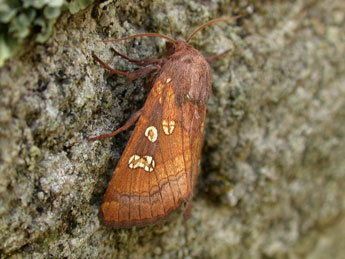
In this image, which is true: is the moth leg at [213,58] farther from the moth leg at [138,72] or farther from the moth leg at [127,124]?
the moth leg at [127,124]

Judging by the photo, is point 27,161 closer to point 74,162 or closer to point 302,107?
point 74,162

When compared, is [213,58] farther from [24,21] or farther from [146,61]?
[24,21]

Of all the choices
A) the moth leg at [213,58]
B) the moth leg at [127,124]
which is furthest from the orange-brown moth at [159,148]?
the moth leg at [213,58]

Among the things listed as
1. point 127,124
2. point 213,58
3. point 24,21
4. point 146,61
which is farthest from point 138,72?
point 24,21

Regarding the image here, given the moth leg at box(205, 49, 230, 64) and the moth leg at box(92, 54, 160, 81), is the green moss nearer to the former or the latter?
the moth leg at box(92, 54, 160, 81)

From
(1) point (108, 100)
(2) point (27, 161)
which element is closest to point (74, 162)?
(2) point (27, 161)

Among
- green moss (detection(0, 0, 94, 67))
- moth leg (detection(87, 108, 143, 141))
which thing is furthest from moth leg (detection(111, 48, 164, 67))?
green moss (detection(0, 0, 94, 67))

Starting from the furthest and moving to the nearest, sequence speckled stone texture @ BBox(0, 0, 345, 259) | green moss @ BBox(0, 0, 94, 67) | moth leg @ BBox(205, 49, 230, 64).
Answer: moth leg @ BBox(205, 49, 230, 64)
speckled stone texture @ BBox(0, 0, 345, 259)
green moss @ BBox(0, 0, 94, 67)
